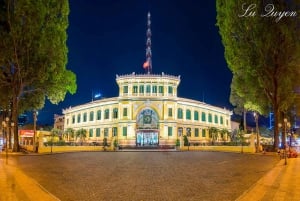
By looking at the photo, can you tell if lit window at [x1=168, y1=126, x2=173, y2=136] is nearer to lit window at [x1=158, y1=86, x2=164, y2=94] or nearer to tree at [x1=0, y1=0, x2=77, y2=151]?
lit window at [x1=158, y1=86, x2=164, y2=94]

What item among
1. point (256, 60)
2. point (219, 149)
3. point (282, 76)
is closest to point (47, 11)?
point (256, 60)

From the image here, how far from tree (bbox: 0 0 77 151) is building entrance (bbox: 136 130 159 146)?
28.8 meters

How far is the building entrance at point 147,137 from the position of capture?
57.6 meters

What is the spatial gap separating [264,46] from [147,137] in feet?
114

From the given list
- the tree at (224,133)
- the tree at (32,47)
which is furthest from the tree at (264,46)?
the tree at (224,133)

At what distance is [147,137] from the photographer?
58094 mm

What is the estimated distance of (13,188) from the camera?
9.16m

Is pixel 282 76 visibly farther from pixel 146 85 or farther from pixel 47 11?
pixel 146 85

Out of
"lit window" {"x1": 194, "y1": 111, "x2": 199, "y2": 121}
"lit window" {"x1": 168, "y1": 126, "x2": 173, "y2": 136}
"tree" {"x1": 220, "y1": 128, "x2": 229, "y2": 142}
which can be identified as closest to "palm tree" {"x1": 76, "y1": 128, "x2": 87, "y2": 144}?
"lit window" {"x1": 168, "y1": 126, "x2": 173, "y2": 136}

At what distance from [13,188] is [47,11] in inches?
858

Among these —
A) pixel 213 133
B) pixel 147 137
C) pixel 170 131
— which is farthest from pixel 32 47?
pixel 213 133

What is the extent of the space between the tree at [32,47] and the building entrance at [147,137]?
94.4 feet

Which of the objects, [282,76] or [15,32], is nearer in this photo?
[15,32]

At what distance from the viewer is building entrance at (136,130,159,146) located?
189 feet
